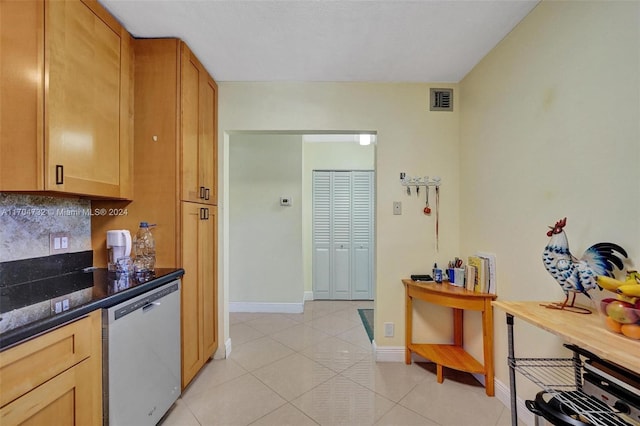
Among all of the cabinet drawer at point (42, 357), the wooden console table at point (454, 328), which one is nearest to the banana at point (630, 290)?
the wooden console table at point (454, 328)

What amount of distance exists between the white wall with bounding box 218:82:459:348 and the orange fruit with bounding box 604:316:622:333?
1458 mm

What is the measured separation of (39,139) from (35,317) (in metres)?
0.78

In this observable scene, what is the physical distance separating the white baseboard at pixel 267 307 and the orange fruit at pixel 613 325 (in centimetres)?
303

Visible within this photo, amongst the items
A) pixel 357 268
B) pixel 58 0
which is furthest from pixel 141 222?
pixel 357 268

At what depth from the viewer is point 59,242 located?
1.63 meters

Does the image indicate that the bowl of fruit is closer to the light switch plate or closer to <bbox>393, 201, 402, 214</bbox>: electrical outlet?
<bbox>393, 201, 402, 214</bbox>: electrical outlet

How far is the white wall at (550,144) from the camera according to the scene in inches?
44.4

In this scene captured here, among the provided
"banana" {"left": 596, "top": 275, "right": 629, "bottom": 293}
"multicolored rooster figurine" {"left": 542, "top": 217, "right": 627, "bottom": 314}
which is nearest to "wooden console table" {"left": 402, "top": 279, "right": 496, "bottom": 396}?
"multicolored rooster figurine" {"left": 542, "top": 217, "right": 627, "bottom": 314}

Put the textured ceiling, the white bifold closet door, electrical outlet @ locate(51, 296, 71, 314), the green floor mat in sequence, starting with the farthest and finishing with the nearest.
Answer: the white bifold closet door → the green floor mat → the textured ceiling → electrical outlet @ locate(51, 296, 71, 314)

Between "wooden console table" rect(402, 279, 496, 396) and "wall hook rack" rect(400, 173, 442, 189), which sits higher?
"wall hook rack" rect(400, 173, 442, 189)

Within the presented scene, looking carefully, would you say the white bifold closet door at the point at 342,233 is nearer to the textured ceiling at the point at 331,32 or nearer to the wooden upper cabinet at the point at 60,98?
the textured ceiling at the point at 331,32

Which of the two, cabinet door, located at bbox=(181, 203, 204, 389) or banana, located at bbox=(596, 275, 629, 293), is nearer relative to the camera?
banana, located at bbox=(596, 275, 629, 293)

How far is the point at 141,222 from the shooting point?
1.78 metres

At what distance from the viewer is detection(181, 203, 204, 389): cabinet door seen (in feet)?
6.04
